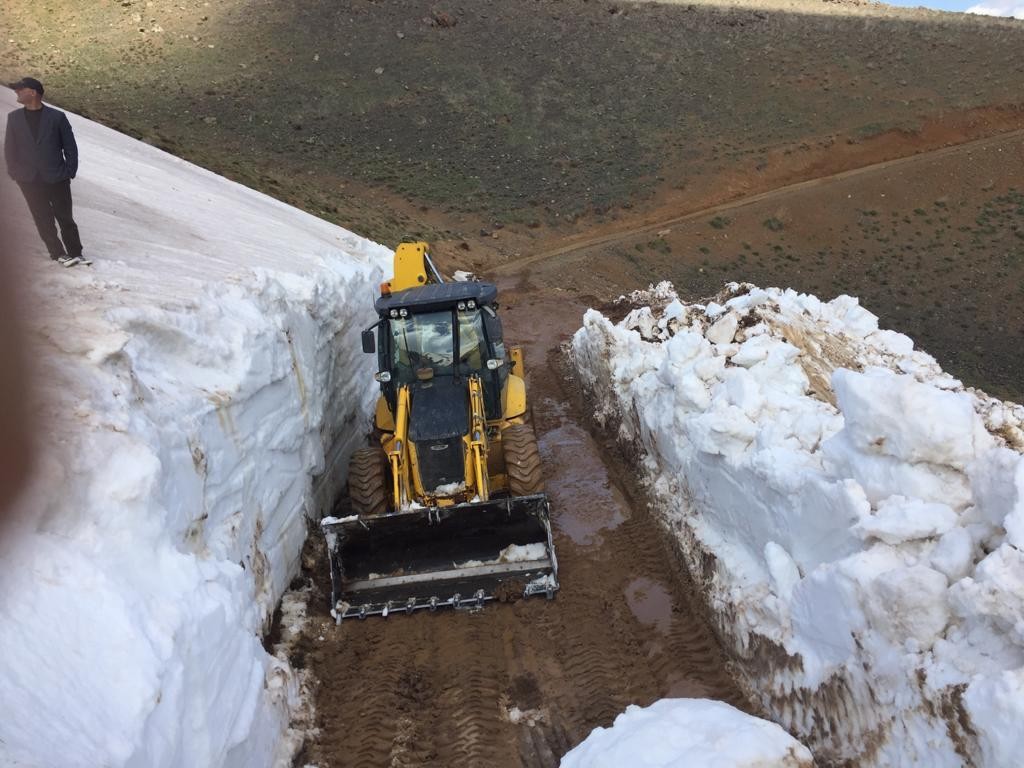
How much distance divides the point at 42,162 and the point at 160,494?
3518mm

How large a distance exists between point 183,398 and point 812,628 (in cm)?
482

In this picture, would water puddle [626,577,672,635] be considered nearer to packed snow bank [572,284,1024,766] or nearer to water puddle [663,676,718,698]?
packed snow bank [572,284,1024,766]

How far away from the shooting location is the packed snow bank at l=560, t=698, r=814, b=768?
14.0 ft

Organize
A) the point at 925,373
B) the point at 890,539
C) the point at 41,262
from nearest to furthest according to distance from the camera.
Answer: the point at 890,539 → the point at 41,262 → the point at 925,373

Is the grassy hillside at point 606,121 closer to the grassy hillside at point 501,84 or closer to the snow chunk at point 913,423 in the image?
Result: the grassy hillside at point 501,84

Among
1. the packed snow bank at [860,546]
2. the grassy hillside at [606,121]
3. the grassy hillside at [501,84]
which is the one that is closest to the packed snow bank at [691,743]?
the packed snow bank at [860,546]

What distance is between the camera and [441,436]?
789 centimetres

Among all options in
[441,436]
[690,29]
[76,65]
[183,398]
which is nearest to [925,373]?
[441,436]

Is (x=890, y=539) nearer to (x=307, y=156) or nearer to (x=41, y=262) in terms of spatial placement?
(x=41, y=262)

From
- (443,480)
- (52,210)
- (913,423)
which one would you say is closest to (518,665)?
(443,480)

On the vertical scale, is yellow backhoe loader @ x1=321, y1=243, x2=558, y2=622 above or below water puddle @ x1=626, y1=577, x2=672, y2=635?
above

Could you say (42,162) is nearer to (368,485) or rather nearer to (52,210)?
(52,210)

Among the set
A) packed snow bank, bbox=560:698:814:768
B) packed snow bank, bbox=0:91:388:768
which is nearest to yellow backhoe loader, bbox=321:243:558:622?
packed snow bank, bbox=0:91:388:768

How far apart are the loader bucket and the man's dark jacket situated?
3857mm
